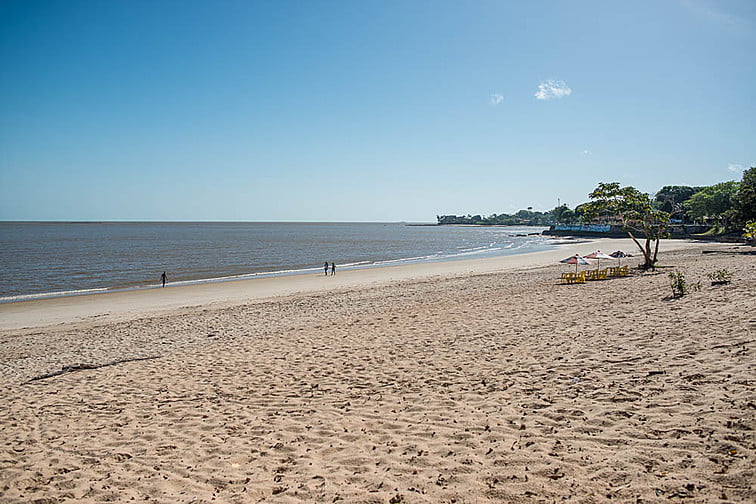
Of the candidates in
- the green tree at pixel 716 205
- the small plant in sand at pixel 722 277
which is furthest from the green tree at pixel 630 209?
the green tree at pixel 716 205

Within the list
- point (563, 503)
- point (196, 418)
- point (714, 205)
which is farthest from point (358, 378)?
point (714, 205)

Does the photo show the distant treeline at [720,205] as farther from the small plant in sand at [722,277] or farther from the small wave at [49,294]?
the small wave at [49,294]

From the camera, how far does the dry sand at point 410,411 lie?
4.65 m

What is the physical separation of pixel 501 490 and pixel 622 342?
20.5 feet

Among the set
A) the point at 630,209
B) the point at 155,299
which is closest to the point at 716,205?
the point at 630,209

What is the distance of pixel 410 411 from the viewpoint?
263 inches

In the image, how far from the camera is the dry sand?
4648mm

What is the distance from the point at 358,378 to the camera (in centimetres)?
852

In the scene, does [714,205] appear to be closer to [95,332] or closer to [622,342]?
[622,342]

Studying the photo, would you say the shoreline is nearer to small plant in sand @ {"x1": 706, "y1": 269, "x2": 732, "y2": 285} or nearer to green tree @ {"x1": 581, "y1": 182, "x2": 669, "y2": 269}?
green tree @ {"x1": 581, "y1": 182, "x2": 669, "y2": 269}

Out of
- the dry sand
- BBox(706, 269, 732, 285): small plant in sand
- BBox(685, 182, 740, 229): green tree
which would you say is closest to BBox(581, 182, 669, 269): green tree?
BBox(706, 269, 732, 285): small plant in sand

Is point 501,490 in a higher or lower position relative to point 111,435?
higher

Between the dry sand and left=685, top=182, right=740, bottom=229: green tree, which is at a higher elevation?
left=685, top=182, right=740, bottom=229: green tree

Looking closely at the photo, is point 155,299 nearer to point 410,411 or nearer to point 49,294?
point 49,294
